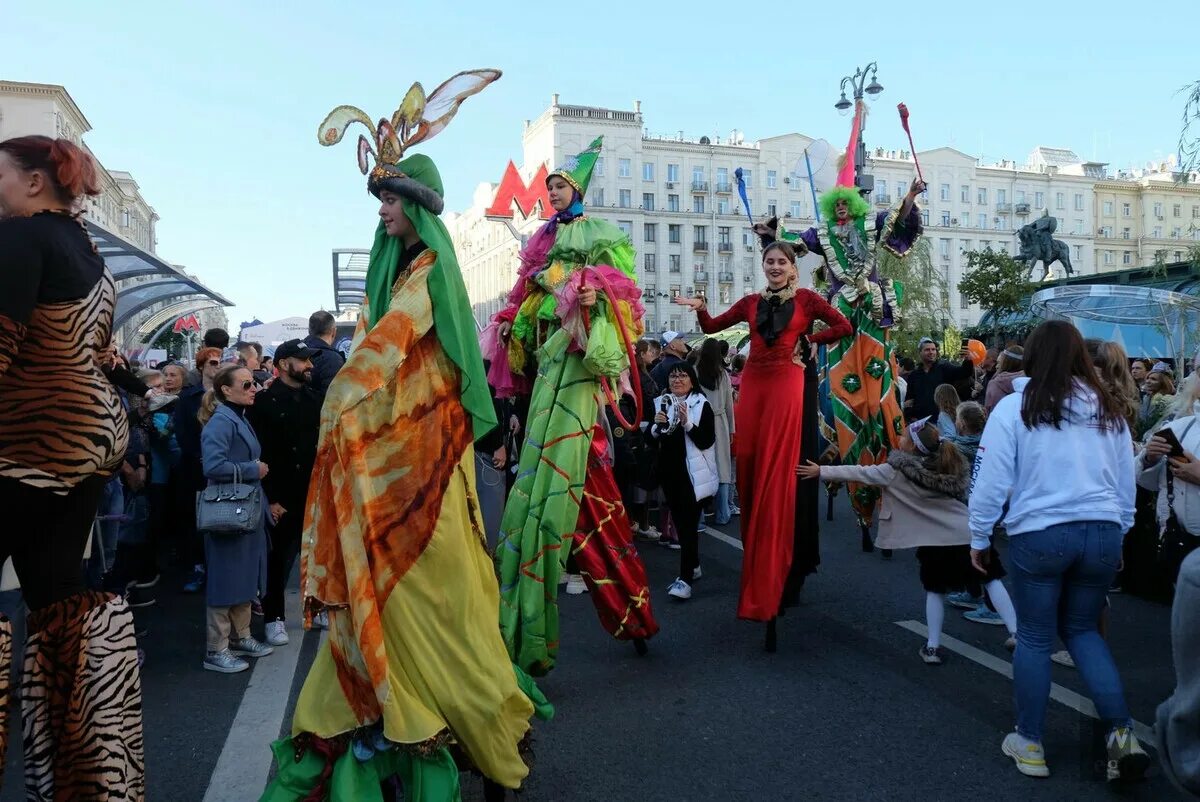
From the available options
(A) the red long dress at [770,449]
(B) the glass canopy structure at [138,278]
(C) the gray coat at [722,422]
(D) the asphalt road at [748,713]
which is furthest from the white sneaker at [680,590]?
(B) the glass canopy structure at [138,278]

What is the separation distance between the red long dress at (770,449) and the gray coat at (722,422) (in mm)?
1891

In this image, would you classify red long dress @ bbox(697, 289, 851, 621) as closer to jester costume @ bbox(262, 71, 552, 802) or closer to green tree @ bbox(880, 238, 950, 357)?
jester costume @ bbox(262, 71, 552, 802)

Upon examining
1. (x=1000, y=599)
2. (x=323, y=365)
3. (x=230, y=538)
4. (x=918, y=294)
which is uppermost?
(x=918, y=294)

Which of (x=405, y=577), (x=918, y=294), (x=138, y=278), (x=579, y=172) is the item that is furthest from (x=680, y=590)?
(x=918, y=294)

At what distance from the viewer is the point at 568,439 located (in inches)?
166

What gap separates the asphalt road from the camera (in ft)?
11.0

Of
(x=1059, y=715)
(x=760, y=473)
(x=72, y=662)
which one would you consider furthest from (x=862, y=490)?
(x=72, y=662)

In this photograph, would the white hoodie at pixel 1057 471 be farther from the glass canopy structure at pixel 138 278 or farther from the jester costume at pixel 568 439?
the glass canopy structure at pixel 138 278

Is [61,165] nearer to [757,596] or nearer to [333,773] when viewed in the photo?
[333,773]

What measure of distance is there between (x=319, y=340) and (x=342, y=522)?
4706 millimetres

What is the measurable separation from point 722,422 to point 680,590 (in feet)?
5.75

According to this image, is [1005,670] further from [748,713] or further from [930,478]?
[748,713]

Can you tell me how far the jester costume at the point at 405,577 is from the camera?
2.58m

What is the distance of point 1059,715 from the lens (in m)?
4.02
